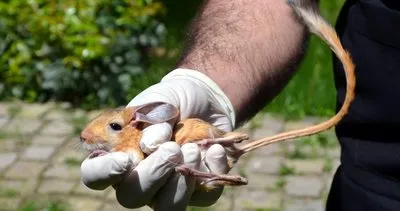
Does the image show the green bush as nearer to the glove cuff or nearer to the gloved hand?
the glove cuff

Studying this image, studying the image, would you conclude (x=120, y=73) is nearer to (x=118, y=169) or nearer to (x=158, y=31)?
(x=158, y=31)

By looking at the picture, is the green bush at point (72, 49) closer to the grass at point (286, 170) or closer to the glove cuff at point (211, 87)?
the grass at point (286, 170)

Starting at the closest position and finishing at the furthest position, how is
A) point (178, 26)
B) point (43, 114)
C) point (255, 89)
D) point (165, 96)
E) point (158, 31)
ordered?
1. point (165, 96)
2. point (255, 89)
3. point (43, 114)
4. point (158, 31)
5. point (178, 26)

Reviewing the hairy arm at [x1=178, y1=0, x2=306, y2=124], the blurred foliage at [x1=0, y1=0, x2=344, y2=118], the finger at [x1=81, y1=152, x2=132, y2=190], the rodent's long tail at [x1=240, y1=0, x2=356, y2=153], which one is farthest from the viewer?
the blurred foliage at [x1=0, y1=0, x2=344, y2=118]

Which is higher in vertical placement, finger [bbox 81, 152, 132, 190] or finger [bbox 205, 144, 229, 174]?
finger [bbox 81, 152, 132, 190]

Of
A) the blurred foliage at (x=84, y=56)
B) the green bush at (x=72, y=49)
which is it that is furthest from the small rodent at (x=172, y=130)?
the green bush at (x=72, y=49)

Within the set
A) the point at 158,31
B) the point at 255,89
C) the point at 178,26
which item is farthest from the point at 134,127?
the point at 178,26

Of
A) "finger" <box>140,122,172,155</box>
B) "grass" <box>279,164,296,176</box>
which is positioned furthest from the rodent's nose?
"grass" <box>279,164,296,176</box>
